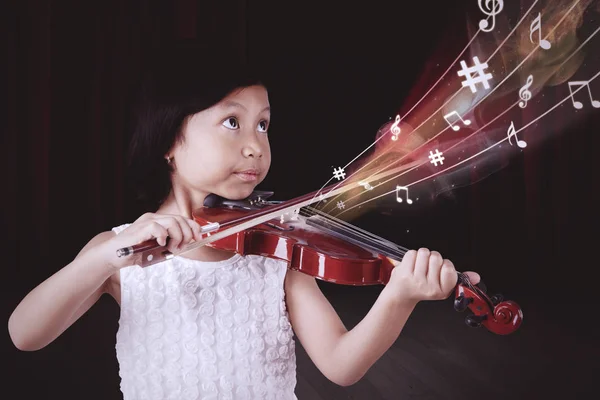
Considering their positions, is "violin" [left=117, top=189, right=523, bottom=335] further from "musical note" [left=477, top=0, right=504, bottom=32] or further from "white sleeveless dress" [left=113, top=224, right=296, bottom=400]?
"musical note" [left=477, top=0, right=504, bottom=32]

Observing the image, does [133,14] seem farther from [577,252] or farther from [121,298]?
[577,252]

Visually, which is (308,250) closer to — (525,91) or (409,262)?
(409,262)

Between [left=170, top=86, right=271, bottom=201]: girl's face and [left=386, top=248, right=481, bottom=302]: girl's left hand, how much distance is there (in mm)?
249

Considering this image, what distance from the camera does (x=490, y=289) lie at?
2387 mm

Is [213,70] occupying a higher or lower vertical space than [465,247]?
higher

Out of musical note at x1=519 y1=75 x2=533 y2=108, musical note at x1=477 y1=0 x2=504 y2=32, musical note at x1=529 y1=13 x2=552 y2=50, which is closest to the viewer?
musical note at x1=529 y1=13 x2=552 y2=50

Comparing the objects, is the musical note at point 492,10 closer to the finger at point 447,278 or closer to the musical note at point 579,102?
the musical note at point 579,102

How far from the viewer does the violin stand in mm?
616

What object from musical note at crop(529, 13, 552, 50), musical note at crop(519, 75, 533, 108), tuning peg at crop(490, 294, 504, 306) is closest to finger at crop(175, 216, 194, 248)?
tuning peg at crop(490, 294, 504, 306)

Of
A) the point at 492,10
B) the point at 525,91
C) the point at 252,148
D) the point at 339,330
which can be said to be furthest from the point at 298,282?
the point at 525,91

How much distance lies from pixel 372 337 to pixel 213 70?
40 centimetres

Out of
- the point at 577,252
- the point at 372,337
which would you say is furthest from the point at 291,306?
the point at 577,252

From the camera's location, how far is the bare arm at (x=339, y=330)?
699mm

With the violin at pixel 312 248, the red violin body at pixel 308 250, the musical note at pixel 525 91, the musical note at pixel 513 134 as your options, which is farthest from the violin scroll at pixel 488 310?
the musical note at pixel 513 134
